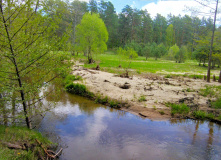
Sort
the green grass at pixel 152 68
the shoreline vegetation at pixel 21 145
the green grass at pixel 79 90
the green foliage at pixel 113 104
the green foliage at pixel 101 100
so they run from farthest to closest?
the green grass at pixel 152 68 → the green grass at pixel 79 90 → the green foliage at pixel 101 100 → the green foliage at pixel 113 104 → the shoreline vegetation at pixel 21 145

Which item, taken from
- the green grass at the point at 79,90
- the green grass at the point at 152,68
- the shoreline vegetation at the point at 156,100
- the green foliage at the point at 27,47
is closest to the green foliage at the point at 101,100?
the shoreline vegetation at the point at 156,100

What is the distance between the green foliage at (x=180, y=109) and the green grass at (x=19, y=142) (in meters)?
7.71

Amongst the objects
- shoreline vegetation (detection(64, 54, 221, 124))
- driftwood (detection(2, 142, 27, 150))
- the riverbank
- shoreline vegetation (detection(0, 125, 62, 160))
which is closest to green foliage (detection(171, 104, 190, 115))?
shoreline vegetation (detection(64, 54, 221, 124))

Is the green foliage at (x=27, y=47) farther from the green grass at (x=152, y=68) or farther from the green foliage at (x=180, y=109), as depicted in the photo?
the green grass at (x=152, y=68)

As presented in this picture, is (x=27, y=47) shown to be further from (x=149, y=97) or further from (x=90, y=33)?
(x=90, y=33)

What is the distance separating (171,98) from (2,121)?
10560mm

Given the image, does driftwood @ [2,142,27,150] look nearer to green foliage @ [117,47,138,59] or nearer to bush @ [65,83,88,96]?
bush @ [65,83,88,96]

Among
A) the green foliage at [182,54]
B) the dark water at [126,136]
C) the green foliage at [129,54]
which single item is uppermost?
the green foliage at [182,54]

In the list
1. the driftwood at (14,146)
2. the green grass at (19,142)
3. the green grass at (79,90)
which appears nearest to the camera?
the green grass at (19,142)

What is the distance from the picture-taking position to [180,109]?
10672 mm

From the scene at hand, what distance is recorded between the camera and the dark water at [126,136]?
6.47 meters

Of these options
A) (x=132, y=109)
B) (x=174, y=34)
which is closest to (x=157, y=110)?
(x=132, y=109)

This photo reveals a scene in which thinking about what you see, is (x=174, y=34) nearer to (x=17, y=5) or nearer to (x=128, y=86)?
(x=128, y=86)

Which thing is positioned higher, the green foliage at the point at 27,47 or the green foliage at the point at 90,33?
the green foliage at the point at 90,33
